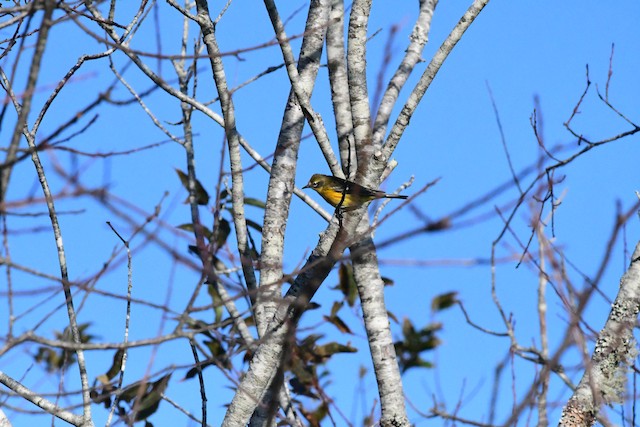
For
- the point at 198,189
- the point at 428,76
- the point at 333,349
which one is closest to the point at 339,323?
the point at 333,349

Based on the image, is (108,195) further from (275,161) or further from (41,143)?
(275,161)

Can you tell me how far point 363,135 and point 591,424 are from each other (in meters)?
2.02

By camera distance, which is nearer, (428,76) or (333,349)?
(428,76)

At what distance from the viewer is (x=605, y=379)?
389 centimetres

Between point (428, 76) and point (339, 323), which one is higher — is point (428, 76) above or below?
above

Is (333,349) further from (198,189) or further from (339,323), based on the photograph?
(198,189)

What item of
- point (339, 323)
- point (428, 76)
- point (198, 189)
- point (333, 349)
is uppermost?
point (198, 189)

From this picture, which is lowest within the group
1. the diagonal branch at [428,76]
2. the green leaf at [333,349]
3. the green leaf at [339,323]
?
the green leaf at [333,349]

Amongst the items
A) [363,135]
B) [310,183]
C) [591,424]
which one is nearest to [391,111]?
[363,135]

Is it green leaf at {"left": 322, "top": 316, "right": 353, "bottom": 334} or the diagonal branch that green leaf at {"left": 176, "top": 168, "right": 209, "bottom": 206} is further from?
the diagonal branch

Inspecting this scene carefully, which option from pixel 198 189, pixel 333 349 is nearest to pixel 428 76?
pixel 198 189

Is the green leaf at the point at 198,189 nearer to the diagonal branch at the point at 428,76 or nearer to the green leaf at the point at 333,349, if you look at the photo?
the green leaf at the point at 333,349

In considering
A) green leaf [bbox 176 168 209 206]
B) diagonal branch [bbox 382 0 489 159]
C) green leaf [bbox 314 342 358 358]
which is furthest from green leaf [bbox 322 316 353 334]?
diagonal branch [bbox 382 0 489 159]

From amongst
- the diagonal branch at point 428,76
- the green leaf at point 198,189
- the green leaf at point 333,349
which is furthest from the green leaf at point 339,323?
the diagonal branch at point 428,76
